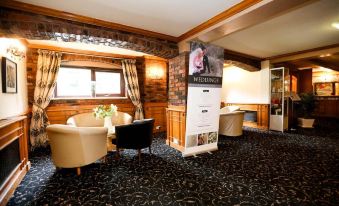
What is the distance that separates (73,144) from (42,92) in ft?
8.62

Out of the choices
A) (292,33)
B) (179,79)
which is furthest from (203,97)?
(292,33)

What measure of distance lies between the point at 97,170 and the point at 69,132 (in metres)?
0.88

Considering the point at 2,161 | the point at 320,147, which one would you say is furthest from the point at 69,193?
the point at 320,147

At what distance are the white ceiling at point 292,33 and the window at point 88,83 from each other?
360 cm

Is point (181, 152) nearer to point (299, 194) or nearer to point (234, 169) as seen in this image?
point (234, 169)

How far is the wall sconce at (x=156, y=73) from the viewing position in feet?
20.1

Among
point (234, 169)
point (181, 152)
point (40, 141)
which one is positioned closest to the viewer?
point (234, 169)

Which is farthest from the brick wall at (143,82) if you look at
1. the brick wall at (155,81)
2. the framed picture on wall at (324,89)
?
the framed picture on wall at (324,89)

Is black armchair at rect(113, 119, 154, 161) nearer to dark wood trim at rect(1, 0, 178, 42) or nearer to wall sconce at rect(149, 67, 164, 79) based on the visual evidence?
dark wood trim at rect(1, 0, 178, 42)

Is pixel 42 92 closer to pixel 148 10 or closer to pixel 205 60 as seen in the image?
pixel 148 10

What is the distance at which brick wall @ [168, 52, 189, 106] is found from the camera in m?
4.00

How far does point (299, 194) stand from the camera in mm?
2350

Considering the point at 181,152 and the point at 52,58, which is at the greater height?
the point at 52,58

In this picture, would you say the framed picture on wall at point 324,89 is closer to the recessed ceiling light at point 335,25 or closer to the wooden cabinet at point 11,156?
the recessed ceiling light at point 335,25
